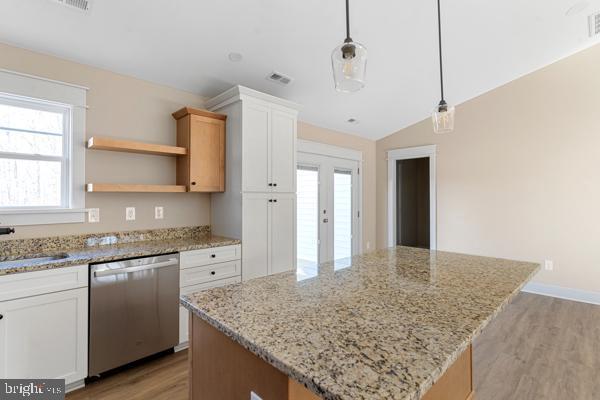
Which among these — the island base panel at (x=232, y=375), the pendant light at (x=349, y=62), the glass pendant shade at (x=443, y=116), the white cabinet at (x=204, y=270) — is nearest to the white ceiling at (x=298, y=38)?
the glass pendant shade at (x=443, y=116)

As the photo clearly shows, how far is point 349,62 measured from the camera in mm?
1428

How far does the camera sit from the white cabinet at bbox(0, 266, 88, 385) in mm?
1760

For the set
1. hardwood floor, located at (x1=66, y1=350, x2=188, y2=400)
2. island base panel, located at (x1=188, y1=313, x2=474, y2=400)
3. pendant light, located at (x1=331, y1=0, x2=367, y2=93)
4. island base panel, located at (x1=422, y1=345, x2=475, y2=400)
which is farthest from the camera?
hardwood floor, located at (x1=66, y1=350, x2=188, y2=400)

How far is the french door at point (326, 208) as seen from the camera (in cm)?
424

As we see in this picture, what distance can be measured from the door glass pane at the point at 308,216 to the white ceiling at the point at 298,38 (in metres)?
0.96

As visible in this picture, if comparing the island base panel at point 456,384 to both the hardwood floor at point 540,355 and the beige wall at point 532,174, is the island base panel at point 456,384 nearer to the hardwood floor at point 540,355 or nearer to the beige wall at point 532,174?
the hardwood floor at point 540,355

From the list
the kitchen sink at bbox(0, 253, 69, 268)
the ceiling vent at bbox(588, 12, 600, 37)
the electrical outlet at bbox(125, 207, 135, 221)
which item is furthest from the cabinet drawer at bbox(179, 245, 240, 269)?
the ceiling vent at bbox(588, 12, 600, 37)

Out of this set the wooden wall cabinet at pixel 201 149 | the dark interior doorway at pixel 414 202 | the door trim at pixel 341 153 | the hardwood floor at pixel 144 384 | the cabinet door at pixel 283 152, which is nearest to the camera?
the hardwood floor at pixel 144 384

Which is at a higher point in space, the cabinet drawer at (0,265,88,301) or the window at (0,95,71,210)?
the window at (0,95,71,210)

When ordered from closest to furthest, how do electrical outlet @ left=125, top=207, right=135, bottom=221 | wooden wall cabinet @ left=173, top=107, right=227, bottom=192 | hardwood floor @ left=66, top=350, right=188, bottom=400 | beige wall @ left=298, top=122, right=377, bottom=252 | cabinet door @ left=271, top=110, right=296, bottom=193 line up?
hardwood floor @ left=66, top=350, right=188, bottom=400 → electrical outlet @ left=125, top=207, right=135, bottom=221 → wooden wall cabinet @ left=173, top=107, right=227, bottom=192 → cabinet door @ left=271, top=110, right=296, bottom=193 → beige wall @ left=298, top=122, right=377, bottom=252

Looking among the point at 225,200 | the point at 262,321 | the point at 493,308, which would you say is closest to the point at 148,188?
the point at 225,200

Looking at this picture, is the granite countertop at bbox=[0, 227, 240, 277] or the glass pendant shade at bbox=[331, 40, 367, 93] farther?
the granite countertop at bbox=[0, 227, 240, 277]

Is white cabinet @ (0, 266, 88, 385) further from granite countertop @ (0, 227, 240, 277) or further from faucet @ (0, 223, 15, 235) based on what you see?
faucet @ (0, 223, 15, 235)

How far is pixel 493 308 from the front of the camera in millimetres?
1053
